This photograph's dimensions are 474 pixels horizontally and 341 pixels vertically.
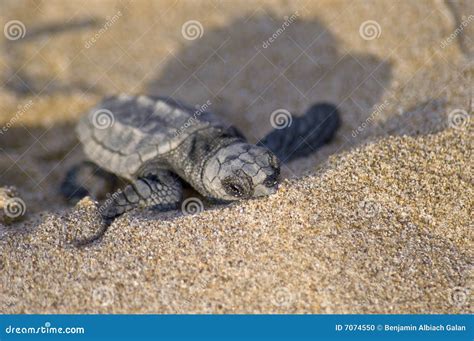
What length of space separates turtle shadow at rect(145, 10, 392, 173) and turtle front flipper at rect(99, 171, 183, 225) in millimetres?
997

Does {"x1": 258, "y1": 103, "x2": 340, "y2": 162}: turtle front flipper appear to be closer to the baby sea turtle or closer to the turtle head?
the baby sea turtle

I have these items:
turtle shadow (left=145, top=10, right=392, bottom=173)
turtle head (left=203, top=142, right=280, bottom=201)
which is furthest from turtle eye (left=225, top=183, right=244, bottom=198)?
turtle shadow (left=145, top=10, right=392, bottom=173)

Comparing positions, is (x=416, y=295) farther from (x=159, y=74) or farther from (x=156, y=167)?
(x=159, y=74)

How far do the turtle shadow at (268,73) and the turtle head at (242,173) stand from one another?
918 millimetres

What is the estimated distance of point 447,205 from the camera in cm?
256

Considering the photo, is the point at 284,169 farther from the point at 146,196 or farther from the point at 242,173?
the point at 146,196

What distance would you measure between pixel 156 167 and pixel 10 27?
2435mm

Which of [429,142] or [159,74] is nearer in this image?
[429,142]

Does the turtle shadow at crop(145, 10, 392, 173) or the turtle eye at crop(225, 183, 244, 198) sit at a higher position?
the turtle shadow at crop(145, 10, 392, 173)

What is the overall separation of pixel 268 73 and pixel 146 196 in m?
1.88

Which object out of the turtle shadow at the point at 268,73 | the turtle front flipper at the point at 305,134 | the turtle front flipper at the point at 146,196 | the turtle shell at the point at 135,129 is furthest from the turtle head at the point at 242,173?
the turtle shadow at the point at 268,73

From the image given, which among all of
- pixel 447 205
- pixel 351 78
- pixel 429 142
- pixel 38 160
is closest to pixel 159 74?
pixel 38 160

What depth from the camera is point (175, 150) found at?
10.0ft

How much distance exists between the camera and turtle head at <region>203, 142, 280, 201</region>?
253cm
